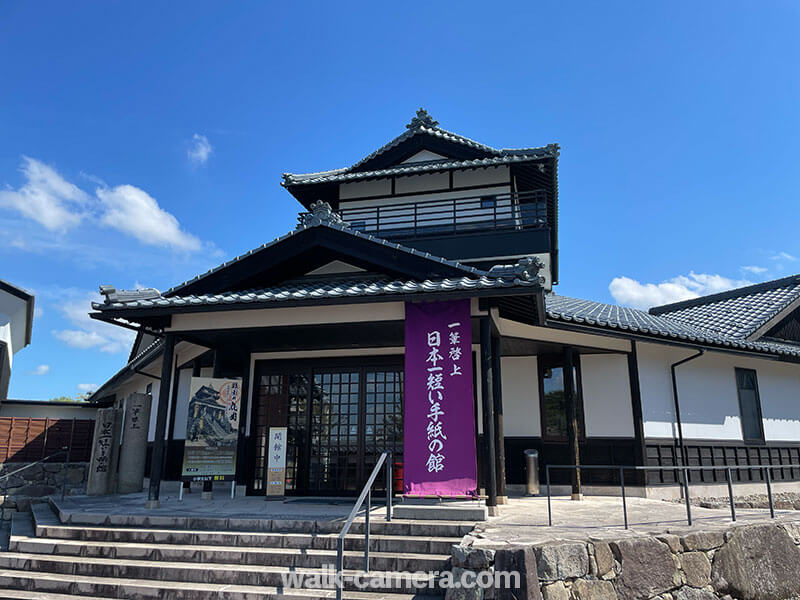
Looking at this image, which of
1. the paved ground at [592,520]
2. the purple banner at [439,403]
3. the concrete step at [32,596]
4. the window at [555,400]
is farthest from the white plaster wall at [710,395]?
the concrete step at [32,596]

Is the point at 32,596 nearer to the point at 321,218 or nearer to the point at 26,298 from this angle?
the point at 321,218

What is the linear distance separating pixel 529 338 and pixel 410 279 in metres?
3.12

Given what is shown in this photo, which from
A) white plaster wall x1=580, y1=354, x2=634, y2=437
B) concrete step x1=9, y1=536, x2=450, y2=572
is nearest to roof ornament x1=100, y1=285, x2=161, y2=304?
concrete step x1=9, y1=536, x2=450, y2=572

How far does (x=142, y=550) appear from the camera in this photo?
7305 millimetres

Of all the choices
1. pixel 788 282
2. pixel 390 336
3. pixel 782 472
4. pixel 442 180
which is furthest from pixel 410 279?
pixel 788 282

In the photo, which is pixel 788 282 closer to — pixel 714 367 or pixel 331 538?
pixel 714 367

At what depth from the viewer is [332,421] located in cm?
1134

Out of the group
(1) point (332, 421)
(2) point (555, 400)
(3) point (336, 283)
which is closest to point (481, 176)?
(2) point (555, 400)

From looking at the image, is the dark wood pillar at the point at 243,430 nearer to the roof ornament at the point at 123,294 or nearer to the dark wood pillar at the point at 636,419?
the roof ornament at the point at 123,294

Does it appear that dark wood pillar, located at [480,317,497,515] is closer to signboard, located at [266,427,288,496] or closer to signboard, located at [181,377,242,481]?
signboard, located at [266,427,288,496]

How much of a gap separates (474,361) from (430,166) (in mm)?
7221

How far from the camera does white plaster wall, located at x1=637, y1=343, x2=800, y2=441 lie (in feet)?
40.1

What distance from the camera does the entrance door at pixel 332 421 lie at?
36.2 ft

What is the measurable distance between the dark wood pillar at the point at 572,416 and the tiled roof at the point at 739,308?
5021mm
